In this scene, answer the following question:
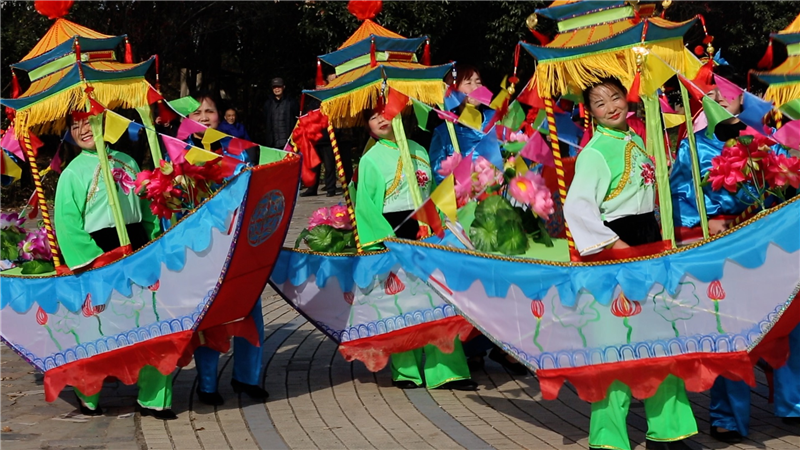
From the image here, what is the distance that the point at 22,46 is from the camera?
15188 millimetres

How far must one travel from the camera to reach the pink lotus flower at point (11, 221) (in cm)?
700

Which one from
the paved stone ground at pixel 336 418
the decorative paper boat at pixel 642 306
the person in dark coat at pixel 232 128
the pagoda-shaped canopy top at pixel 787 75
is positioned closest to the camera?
the decorative paper boat at pixel 642 306

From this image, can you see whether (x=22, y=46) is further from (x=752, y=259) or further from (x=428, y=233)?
(x=752, y=259)

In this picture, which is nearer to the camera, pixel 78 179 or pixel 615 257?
pixel 615 257

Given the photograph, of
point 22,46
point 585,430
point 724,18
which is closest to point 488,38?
point 724,18

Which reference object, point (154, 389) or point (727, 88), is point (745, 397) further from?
point (154, 389)

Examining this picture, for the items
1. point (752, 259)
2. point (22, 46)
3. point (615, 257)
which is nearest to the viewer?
point (752, 259)

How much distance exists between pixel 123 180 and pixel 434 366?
214 centimetres

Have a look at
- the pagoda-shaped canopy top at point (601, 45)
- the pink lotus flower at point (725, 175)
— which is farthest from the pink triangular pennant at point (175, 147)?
the pink lotus flower at point (725, 175)

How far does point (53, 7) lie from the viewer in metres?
6.20

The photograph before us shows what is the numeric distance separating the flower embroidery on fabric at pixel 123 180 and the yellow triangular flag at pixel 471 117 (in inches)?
77.8

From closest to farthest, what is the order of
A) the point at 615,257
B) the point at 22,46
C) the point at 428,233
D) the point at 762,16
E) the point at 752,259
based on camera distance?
1. the point at 752,259
2. the point at 615,257
3. the point at 428,233
4. the point at 22,46
5. the point at 762,16

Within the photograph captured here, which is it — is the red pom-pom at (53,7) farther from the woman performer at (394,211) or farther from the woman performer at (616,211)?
the woman performer at (616,211)

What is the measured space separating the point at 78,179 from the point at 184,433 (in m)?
1.55
